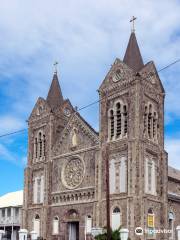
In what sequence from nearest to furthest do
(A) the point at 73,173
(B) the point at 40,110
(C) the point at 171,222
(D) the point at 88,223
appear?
(D) the point at 88,223, (C) the point at 171,222, (A) the point at 73,173, (B) the point at 40,110

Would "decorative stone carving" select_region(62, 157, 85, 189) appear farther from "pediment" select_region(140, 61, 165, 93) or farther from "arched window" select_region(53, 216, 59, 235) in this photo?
"pediment" select_region(140, 61, 165, 93)

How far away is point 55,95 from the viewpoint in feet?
194

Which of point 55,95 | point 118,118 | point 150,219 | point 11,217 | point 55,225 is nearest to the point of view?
point 150,219

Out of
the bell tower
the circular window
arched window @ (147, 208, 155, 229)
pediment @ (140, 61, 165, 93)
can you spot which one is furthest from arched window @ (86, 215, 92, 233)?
pediment @ (140, 61, 165, 93)

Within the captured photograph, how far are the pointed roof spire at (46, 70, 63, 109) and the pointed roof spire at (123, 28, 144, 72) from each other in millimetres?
11922

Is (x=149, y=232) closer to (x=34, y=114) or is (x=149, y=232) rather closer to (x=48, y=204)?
(x=48, y=204)

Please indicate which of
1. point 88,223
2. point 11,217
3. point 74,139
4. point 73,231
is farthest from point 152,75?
point 11,217

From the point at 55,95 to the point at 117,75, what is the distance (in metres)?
12.6

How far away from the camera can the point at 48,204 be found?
5247cm

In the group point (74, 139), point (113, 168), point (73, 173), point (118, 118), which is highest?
point (118, 118)

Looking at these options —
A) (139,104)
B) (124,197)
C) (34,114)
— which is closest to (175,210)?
(124,197)

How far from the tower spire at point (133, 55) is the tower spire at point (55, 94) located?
469 inches

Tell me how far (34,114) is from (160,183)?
64.7 ft

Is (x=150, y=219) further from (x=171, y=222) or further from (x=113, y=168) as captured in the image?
(x=113, y=168)
